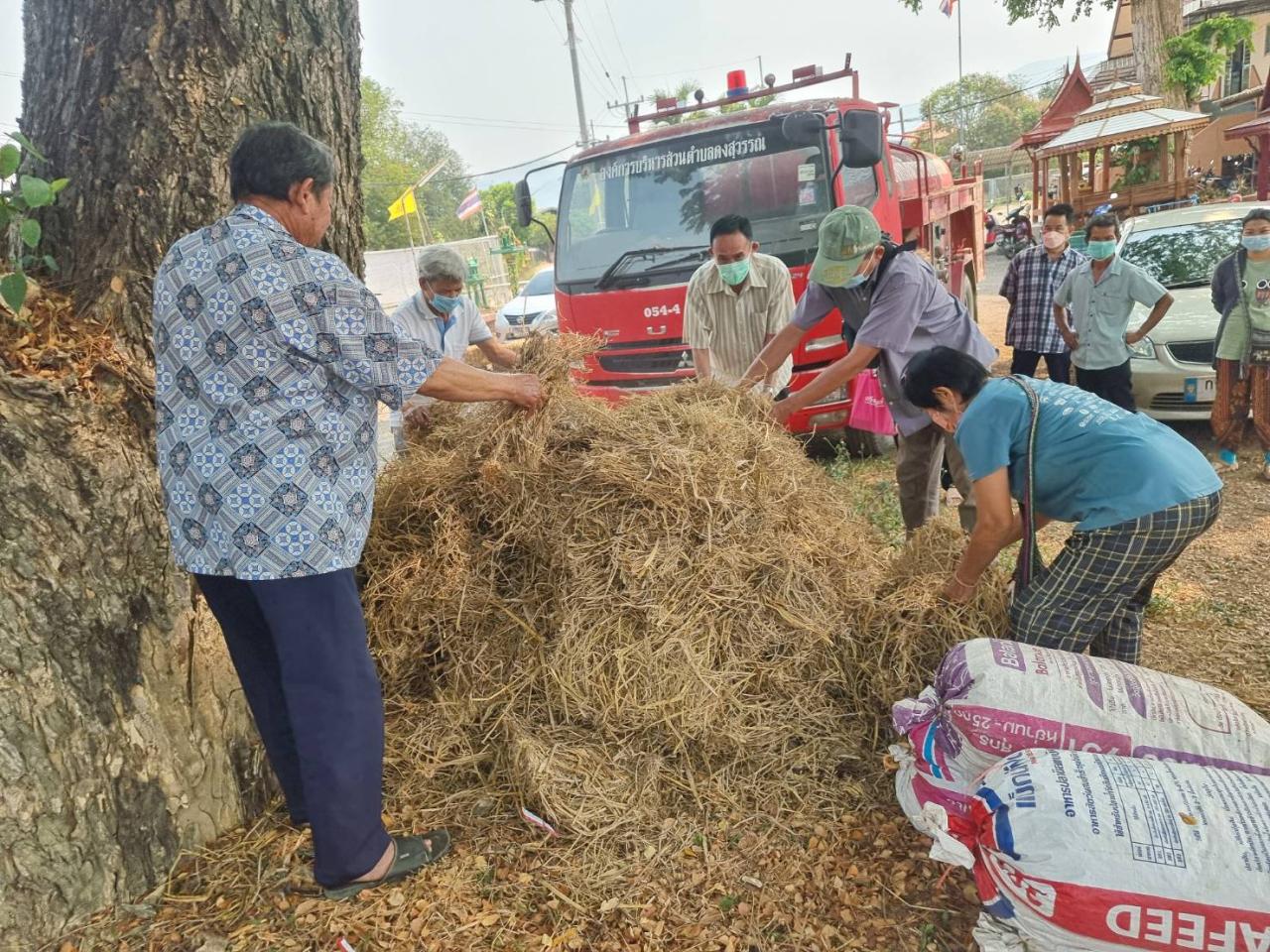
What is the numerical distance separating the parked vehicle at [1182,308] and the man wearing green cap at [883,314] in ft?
10.3

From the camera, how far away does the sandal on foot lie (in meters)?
2.22

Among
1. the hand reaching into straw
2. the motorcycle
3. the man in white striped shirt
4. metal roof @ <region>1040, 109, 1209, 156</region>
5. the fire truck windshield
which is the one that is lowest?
the hand reaching into straw

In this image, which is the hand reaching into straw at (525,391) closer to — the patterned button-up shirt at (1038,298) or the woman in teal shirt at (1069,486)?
the woman in teal shirt at (1069,486)

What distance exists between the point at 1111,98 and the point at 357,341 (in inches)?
831

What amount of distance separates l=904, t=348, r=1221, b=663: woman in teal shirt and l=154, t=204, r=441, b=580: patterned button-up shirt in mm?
1755

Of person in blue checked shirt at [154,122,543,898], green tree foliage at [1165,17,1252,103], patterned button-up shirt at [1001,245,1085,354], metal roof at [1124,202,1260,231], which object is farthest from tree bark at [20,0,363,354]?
green tree foliage at [1165,17,1252,103]

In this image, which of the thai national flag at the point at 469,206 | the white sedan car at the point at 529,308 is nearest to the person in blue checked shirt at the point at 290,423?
the white sedan car at the point at 529,308

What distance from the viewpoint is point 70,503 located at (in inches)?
82.4

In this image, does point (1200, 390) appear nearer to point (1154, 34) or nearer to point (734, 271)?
point (734, 271)

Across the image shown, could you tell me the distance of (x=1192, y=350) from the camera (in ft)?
19.4

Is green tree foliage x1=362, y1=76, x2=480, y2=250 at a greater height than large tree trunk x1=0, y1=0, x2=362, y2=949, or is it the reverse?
green tree foliage x1=362, y1=76, x2=480, y2=250

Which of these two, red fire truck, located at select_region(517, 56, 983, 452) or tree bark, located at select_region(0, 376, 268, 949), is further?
red fire truck, located at select_region(517, 56, 983, 452)

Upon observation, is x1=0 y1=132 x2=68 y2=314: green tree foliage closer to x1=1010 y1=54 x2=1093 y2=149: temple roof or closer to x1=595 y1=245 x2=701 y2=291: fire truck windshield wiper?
x1=595 y1=245 x2=701 y2=291: fire truck windshield wiper

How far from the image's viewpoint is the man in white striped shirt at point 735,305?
4273 mm
